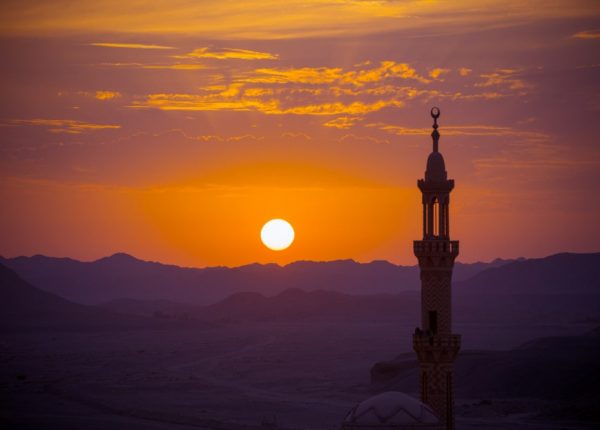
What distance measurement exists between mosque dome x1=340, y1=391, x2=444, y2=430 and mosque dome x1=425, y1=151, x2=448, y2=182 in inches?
256

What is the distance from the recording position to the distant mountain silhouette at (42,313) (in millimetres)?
151625

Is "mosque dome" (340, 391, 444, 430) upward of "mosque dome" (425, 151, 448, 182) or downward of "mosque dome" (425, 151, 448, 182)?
downward

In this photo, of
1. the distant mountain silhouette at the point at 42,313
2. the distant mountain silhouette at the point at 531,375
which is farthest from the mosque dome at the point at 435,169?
the distant mountain silhouette at the point at 42,313

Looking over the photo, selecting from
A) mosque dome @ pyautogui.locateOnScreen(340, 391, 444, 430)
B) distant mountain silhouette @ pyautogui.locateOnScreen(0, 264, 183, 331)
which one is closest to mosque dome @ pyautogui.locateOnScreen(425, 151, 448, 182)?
mosque dome @ pyautogui.locateOnScreen(340, 391, 444, 430)

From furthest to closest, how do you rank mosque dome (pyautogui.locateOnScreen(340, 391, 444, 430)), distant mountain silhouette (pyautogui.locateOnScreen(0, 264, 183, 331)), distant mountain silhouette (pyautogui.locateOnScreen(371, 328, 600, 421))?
distant mountain silhouette (pyautogui.locateOnScreen(0, 264, 183, 331))
distant mountain silhouette (pyautogui.locateOnScreen(371, 328, 600, 421))
mosque dome (pyautogui.locateOnScreen(340, 391, 444, 430))

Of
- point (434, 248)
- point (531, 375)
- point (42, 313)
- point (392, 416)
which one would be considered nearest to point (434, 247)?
point (434, 248)

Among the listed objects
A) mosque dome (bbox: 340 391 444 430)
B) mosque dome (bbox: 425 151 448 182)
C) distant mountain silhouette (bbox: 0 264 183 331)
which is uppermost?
distant mountain silhouette (bbox: 0 264 183 331)

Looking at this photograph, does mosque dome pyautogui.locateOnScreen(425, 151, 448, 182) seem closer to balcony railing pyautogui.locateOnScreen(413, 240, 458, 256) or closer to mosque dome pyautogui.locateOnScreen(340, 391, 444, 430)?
balcony railing pyautogui.locateOnScreen(413, 240, 458, 256)

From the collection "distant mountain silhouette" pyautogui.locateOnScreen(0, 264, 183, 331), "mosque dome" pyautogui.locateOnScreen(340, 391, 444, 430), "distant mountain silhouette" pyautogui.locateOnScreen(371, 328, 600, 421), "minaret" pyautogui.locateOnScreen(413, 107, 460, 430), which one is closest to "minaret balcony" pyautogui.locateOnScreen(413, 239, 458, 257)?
"minaret" pyautogui.locateOnScreen(413, 107, 460, 430)

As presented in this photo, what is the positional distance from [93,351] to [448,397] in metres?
85.1

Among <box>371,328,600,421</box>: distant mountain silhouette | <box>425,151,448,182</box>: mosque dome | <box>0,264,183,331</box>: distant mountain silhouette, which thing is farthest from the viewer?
<box>0,264,183,331</box>: distant mountain silhouette

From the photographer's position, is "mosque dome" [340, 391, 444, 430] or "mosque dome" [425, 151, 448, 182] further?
"mosque dome" [425, 151, 448, 182]

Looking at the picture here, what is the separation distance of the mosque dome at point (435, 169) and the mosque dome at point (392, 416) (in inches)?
256

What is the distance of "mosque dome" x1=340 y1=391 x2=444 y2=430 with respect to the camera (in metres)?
29.0
